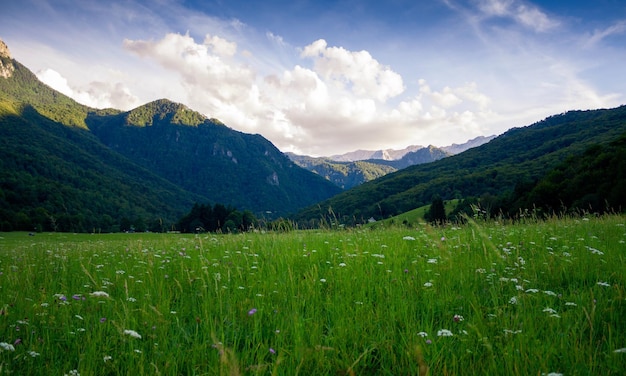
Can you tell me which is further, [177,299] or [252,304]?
[177,299]

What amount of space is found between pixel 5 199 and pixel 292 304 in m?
153

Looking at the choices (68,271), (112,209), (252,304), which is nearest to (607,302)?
(252,304)

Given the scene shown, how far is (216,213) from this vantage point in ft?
355

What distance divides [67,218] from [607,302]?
10642cm

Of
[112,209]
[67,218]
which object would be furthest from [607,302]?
[112,209]

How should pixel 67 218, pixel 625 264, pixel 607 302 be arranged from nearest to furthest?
pixel 607 302 → pixel 625 264 → pixel 67 218

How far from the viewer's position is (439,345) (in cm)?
302

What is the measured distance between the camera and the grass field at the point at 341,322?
8.79 feet

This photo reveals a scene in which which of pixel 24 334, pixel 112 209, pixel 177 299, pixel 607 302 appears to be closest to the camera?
pixel 24 334

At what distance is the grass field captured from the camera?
A: 268 centimetres

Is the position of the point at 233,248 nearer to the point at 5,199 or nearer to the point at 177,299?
the point at 177,299

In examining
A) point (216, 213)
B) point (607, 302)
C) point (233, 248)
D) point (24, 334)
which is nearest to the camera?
point (24, 334)

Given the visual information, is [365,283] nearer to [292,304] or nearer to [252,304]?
[292,304]

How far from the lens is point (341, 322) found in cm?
337
